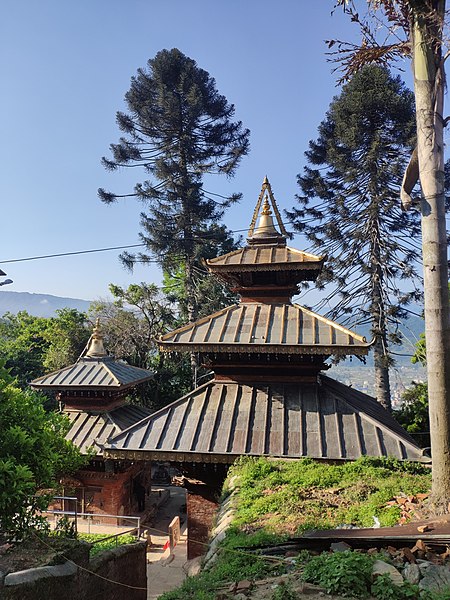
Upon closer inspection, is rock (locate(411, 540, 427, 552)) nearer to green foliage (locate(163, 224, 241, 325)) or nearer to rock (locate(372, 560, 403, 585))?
rock (locate(372, 560, 403, 585))

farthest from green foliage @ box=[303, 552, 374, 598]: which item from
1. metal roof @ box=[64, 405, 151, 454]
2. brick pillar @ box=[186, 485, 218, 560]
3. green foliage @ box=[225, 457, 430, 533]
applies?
metal roof @ box=[64, 405, 151, 454]

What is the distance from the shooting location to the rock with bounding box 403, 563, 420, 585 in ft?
9.49

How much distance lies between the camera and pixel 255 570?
337 centimetres

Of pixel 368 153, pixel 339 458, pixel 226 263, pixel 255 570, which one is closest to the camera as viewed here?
pixel 255 570

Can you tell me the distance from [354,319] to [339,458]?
12.8 m

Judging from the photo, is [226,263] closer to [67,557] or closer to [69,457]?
[69,457]

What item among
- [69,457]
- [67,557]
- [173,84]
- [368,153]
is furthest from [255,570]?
[173,84]

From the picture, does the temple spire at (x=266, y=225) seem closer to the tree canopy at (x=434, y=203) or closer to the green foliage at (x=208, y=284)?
the tree canopy at (x=434, y=203)

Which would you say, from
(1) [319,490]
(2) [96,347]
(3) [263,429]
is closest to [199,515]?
(3) [263,429]

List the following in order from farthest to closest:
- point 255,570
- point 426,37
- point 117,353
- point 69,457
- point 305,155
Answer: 1. point 117,353
2. point 305,155
3. point 69,457
4. point 426,37
5. point 255,570


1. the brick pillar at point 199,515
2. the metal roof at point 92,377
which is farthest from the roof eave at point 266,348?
the metal roof at point 92,377

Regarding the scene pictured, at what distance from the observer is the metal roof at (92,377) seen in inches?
473

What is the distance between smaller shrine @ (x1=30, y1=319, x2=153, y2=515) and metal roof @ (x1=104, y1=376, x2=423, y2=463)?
4.19 m

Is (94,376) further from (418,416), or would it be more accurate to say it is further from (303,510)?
(418,416)
